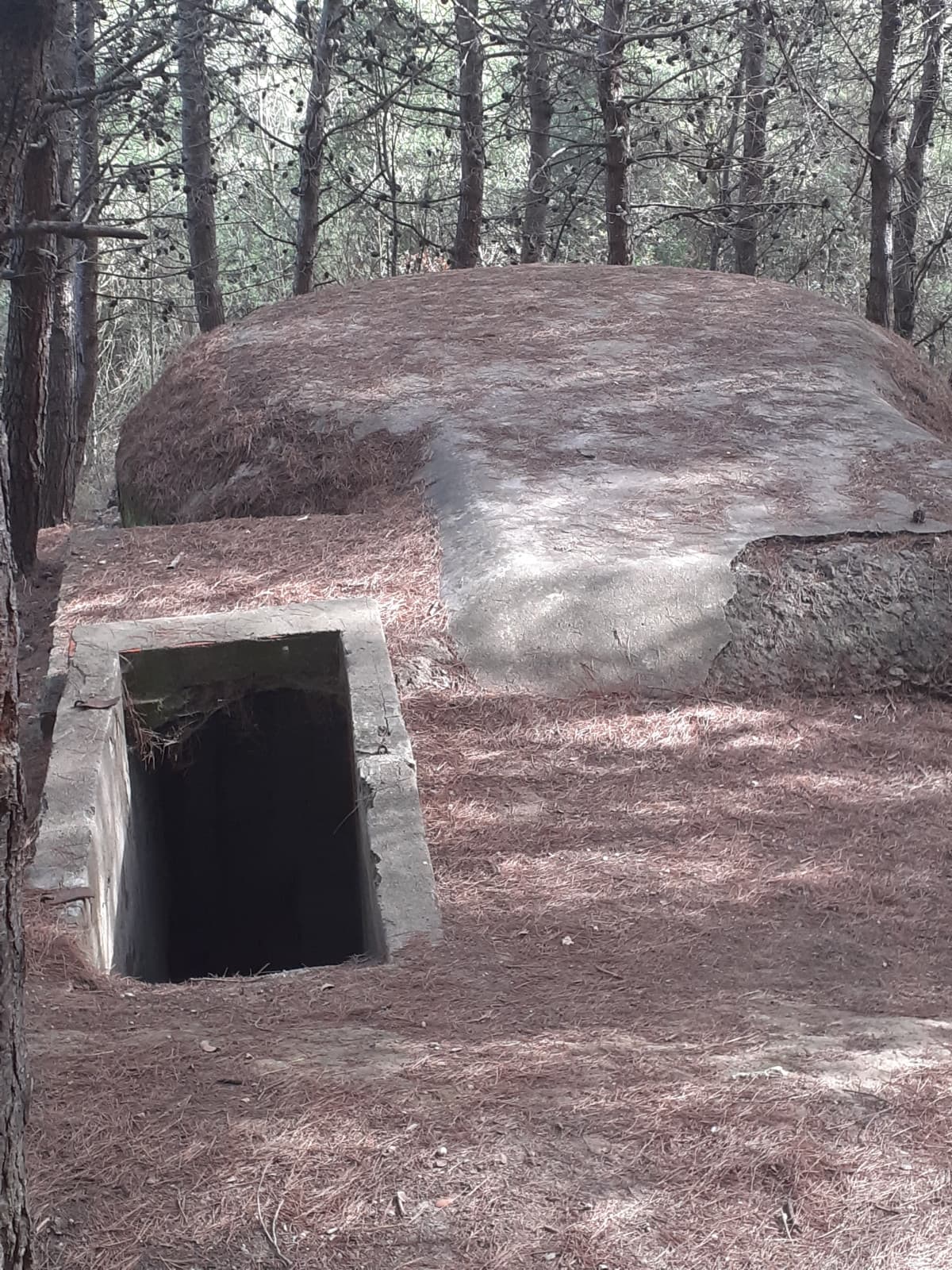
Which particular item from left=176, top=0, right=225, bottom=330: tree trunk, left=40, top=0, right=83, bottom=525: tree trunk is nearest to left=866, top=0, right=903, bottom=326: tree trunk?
left=176, top=0, right=225, bottom=330: tree trunk

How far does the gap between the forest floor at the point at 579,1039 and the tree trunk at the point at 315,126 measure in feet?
28.7

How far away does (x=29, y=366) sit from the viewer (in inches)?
313

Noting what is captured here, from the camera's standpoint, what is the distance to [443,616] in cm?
594

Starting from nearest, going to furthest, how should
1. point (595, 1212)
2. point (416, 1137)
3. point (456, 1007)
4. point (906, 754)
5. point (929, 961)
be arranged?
point (595, 1212) → point (416, 1137) → point (456, 1007) → point (929, 961) → point (906, 754)

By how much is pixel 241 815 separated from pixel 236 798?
0.59 feet

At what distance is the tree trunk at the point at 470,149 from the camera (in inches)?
523

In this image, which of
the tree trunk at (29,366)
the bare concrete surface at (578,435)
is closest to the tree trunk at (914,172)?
the bare concrete surface at (578,435)

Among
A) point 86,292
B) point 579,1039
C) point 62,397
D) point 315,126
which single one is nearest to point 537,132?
point 315,126

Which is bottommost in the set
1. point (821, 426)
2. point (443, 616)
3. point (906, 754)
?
point (906, 754)

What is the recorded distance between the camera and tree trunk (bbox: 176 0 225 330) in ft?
42.5

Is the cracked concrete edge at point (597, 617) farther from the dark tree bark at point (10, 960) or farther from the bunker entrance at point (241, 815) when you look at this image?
the dark tree bark at point (10, 960)

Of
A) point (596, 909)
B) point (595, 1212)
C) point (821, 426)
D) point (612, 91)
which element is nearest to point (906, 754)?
point (596, 909)

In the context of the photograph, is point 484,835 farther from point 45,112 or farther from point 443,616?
point 45,112

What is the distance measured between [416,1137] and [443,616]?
11.1 ft
